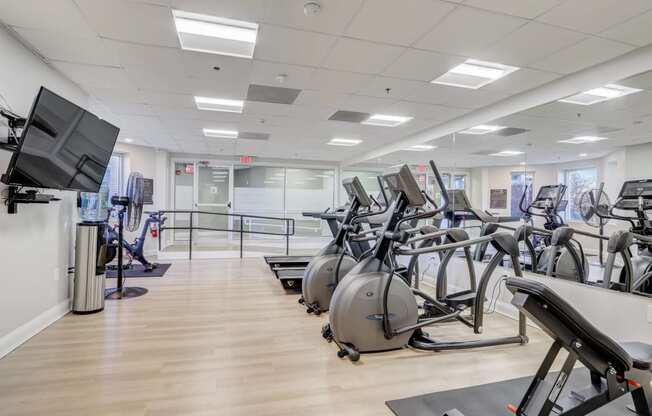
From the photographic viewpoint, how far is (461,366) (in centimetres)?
256

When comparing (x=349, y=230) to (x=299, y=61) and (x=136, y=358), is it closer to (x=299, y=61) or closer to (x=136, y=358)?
(x=299, y=61)

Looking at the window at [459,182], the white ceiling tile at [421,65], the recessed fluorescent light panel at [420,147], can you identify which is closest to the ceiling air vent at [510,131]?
the window at [459,182]

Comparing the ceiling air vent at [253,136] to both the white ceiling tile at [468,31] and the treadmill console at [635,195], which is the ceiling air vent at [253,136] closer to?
the white ceiling tile at [468,31]

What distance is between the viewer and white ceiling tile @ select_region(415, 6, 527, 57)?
2521mm

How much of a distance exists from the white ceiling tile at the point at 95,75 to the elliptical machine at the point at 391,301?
127 inches

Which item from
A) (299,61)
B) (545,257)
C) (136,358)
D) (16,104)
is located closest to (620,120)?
(545,257)

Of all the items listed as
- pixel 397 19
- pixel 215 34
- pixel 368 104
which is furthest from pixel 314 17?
pixel 368 104

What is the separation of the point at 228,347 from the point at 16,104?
279 cm

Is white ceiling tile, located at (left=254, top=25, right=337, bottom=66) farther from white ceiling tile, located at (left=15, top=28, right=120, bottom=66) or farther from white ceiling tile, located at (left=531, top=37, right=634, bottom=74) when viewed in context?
white ceiling tile, located at (left=531, top=37, right=634, bottom=74)

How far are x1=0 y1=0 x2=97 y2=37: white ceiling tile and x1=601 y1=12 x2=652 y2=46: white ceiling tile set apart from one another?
421cm

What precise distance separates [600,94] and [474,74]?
4.57 feet

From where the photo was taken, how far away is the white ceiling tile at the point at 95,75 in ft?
11.5

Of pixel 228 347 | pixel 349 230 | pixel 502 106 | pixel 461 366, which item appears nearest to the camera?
pixel 461 366

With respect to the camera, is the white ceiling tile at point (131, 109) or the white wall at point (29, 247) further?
the white ceiling tile at point (131, 109)
